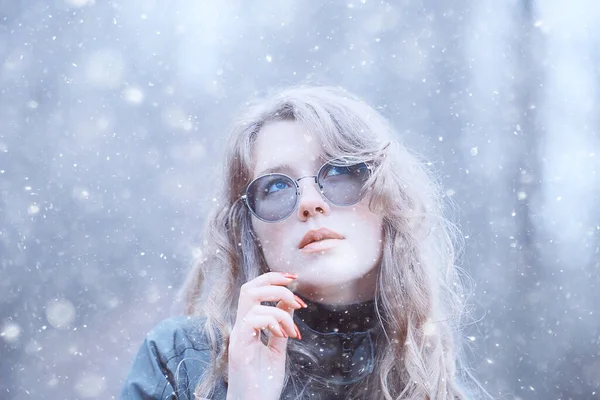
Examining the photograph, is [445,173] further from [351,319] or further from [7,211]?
[7,211]

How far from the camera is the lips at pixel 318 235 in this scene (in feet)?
4.65

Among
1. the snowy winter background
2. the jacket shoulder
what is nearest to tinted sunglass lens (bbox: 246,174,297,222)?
the jacket shoulder

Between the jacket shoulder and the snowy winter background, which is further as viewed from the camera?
the snowy winter background

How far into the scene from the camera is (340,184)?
1456mm

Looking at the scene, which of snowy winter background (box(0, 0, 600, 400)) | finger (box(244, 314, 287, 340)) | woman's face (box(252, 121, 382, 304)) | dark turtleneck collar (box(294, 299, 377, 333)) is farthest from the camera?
snowy winter background (box(0, 0, 600, 400))

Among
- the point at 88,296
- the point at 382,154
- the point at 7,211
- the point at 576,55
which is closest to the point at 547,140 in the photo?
the point at 576,55

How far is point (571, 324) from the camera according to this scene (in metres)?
3.79

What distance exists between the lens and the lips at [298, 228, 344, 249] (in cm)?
142

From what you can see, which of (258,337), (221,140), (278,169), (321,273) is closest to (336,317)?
(321,273)

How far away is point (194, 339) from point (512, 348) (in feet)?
10.1

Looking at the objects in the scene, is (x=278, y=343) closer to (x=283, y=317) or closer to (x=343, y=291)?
(x=283, y=317)

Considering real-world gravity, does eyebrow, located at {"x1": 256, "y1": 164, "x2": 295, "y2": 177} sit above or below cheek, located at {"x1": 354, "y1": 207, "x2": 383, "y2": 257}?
above

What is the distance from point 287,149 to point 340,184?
19 cm

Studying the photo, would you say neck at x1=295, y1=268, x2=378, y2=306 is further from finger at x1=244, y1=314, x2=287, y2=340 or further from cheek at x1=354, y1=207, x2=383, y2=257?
finger at x1=244, y1=314, x2=287, y2=340
